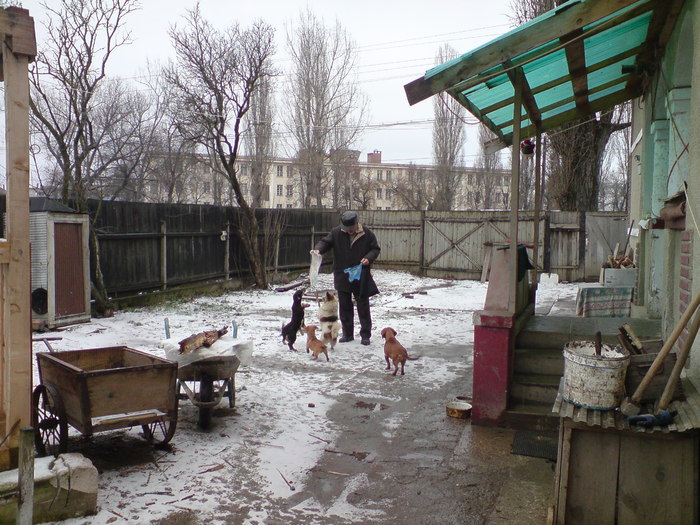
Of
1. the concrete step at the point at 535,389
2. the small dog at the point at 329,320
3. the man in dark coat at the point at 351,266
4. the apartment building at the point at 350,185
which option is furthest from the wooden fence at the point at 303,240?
the apartment building at the point at 350,185

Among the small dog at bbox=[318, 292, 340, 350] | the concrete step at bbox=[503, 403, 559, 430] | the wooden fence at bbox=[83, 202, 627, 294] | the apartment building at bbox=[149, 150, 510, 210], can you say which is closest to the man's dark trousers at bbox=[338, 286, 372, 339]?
the small dog at bbox=[318, 292, 340, 350]

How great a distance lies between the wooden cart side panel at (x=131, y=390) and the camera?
3904 millimetres

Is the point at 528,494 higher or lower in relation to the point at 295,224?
lower

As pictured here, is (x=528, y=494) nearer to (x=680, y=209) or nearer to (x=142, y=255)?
(x=680, y=209)

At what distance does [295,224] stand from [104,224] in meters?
6.70

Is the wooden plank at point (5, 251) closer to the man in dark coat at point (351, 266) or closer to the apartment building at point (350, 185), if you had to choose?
the man in dark coat at point (351, 266)

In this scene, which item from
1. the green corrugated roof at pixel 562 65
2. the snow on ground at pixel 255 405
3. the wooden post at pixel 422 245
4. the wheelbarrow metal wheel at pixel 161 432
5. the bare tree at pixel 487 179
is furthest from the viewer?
the bare tree at pixel 487 179

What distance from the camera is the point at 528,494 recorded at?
3.74 m

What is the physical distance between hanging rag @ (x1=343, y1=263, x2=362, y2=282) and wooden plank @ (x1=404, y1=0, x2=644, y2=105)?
3938mm

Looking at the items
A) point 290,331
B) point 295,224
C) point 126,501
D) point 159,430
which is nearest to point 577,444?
point 126,501

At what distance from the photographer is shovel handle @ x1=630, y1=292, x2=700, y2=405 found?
2840 mm

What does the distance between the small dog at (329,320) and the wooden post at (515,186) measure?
2.92 m

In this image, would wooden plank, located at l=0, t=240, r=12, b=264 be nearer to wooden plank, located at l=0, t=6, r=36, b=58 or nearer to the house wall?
wooden plank, located at l=0, t=6, r=36, b=58

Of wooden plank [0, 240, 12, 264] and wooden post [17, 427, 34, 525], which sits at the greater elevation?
wooden plank [0, 240, 12, 264]
